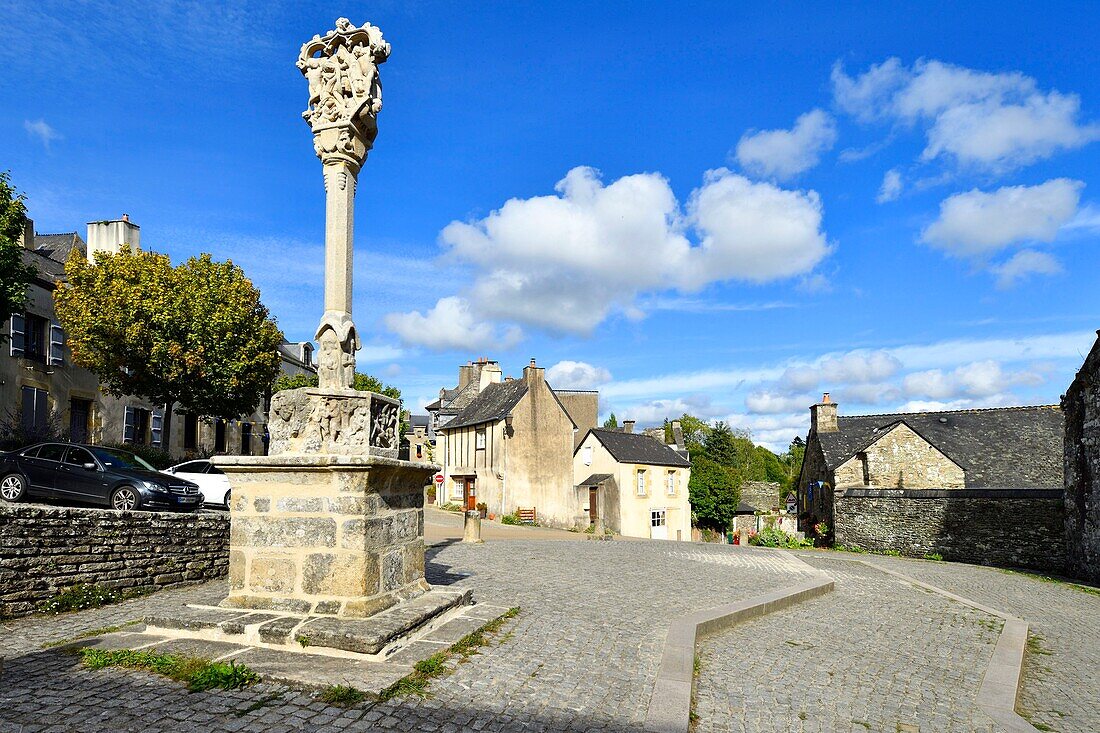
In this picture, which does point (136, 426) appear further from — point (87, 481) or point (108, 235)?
point (87, 481)

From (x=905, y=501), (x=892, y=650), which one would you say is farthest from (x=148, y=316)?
(x=905, y=501)

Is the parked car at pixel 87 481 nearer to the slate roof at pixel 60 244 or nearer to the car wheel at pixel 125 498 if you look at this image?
the car wheel at pixel 125 498

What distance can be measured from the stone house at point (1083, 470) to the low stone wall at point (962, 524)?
1.28m

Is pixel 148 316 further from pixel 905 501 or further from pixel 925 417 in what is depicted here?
pixel 925 417

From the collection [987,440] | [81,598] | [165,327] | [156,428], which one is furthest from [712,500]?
[81,598]

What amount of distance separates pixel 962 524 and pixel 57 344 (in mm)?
30552

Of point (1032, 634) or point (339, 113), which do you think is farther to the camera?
point (1032, 634)

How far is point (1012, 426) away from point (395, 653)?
33.1 m

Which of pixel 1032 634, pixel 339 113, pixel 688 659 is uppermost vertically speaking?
pixel 339 113

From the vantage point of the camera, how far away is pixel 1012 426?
102ft

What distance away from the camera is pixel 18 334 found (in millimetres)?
24203

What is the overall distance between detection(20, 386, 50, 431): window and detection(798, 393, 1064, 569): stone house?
27.4 m

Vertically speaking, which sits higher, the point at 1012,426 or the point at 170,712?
the point at 1012,426

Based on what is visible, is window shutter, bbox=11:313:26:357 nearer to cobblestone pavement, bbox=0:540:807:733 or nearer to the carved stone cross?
cobblestone pavement, bbox=0:540:807:733
